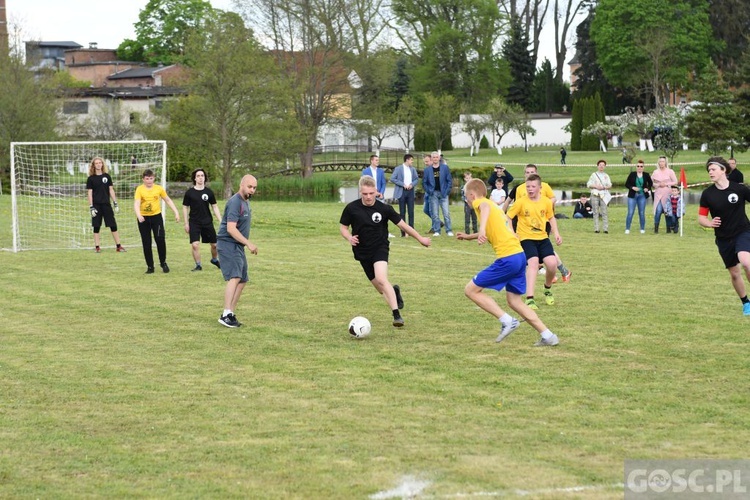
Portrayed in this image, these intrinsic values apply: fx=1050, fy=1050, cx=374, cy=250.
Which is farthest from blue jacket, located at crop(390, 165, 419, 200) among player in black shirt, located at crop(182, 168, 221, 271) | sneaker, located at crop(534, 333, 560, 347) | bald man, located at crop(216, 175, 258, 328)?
sneaker, located at crop(534, 333, 560, 347)

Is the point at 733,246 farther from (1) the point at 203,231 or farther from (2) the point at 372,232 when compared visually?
(1) the point at 203,231

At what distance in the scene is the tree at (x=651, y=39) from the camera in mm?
85562

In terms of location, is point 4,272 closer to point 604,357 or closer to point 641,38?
point 604,357

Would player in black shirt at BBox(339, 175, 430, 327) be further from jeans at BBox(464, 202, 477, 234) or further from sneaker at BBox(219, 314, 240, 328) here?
jeans at BBox(464, 202, 477, 234)

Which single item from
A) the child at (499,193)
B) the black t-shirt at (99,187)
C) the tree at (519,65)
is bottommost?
the child at (499,193)

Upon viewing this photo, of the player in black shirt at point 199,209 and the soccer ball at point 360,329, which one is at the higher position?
the player in black shirt at point 199,209

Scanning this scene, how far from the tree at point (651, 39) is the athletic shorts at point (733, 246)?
7539cm

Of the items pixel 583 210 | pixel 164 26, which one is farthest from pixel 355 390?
pixel 164 26

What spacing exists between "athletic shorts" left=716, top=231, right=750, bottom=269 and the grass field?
0.69m

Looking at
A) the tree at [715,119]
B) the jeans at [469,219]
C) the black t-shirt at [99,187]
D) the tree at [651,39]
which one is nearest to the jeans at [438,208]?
the jeans at [469,219]

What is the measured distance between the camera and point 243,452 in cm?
722

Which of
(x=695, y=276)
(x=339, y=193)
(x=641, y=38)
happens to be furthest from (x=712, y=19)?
(x=695, y=276)

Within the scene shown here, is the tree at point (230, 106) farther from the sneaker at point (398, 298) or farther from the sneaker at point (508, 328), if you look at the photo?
the sneaker at point (508, 328)

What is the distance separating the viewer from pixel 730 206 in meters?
12.2
